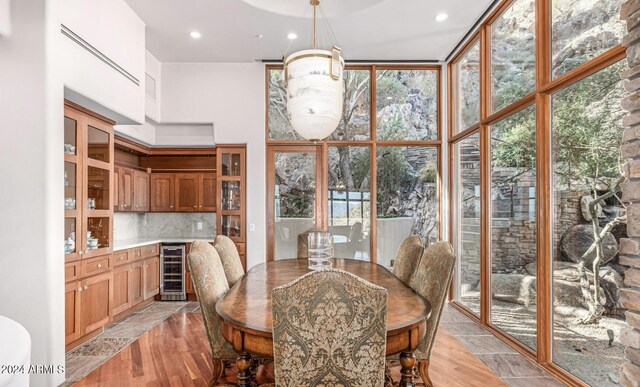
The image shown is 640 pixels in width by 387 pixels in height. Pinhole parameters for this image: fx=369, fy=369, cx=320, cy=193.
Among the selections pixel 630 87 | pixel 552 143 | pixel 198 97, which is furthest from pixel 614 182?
pixel 198 97

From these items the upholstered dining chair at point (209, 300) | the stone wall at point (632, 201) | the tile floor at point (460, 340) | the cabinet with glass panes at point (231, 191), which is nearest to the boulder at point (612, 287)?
the tile floor at point (460, 340)

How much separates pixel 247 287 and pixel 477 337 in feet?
8.42

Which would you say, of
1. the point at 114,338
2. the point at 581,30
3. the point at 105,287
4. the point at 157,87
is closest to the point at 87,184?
the point at 105,287

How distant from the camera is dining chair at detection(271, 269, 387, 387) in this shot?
1.54m

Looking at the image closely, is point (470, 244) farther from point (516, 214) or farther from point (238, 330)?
point (238, 330)

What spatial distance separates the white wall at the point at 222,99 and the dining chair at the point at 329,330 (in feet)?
12.5

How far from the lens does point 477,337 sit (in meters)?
3.78

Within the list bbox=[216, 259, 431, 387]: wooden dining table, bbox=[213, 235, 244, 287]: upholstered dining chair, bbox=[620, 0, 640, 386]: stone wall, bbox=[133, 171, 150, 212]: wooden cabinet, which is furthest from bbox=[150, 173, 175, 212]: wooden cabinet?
bbox=[620, 0, 640, 386]: stone wall

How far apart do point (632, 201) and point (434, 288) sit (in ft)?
3.57

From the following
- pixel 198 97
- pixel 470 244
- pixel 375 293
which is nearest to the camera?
pixel 375 293

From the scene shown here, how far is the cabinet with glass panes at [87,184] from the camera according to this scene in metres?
3.32

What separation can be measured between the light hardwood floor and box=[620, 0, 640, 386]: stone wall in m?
1.35

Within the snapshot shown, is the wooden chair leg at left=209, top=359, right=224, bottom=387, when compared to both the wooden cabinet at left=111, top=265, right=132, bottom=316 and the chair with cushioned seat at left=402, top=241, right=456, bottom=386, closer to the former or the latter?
the chair with cushioned seat at left=402, top=241, right=456, bottom=386

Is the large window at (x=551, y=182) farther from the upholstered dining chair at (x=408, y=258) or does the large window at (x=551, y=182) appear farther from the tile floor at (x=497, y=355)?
the upholstered dining chair at (x=408, y=258)
